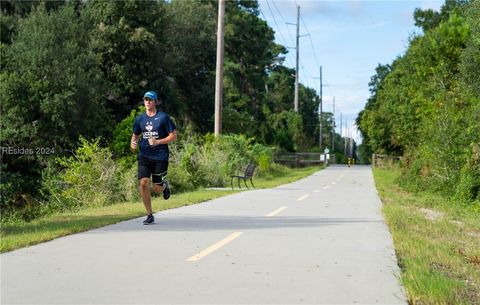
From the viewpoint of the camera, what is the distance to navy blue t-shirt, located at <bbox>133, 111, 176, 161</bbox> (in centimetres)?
958

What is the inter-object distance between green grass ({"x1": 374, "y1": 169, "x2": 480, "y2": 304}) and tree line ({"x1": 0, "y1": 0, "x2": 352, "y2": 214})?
14.5 metres

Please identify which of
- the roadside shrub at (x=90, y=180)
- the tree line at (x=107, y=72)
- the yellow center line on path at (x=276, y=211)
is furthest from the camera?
the tree line at (x=107, y=72)

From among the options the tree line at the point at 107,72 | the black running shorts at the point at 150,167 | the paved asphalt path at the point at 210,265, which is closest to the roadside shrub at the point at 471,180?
the paved asphalt path at the point at 210,265

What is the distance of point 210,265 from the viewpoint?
6.44m

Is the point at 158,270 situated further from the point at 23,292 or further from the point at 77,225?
the point at 77,225

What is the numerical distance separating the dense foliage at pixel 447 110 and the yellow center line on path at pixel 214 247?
7995 millimetres

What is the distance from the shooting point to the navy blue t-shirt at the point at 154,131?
31.4 ft

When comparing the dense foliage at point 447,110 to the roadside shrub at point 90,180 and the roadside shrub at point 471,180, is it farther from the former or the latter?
the roadside shrub at point 90,180

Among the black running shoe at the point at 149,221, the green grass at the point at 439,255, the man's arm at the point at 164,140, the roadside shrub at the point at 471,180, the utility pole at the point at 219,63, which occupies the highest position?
the utility pole at the point at 219,63

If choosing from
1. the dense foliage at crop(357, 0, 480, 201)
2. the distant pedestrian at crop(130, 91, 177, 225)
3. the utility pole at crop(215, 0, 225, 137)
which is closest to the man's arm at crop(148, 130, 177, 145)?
the distant pedestrian at crop(130, 91, 177, 225)

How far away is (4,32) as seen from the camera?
35562 mm

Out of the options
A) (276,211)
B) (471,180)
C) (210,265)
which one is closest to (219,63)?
(471,180)

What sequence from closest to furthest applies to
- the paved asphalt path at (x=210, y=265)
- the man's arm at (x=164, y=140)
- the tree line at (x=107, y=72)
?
the paved asphalt path at (x=210, y=265) → the man's arm at (x=164, y=140) → the tree line at (x=107, y=72)

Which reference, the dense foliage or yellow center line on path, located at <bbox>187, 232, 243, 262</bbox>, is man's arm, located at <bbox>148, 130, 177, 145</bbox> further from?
the dense foliage
